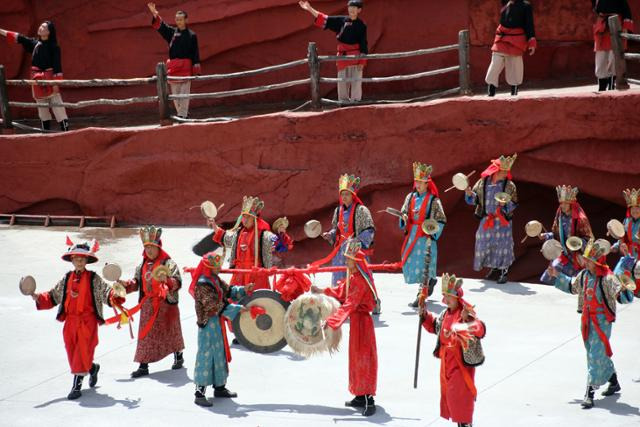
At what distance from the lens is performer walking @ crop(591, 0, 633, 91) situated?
1536 centimetres

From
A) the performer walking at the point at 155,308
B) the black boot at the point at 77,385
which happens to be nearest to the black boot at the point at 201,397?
the performer walking at the point at 155,308

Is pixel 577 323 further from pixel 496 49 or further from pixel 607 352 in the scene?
pixel 496 49

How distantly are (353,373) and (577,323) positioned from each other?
11.9ft

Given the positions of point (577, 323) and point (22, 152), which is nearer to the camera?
point (577, 323)

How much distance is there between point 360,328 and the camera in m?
9.41

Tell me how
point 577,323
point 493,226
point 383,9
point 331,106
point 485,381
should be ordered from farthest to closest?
1. point 383,9
2. point 331,106
3. point 493,226
4. point 577,323
5. point 485,381

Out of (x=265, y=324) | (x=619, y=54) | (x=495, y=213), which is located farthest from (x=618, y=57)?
(x=265, y=324)

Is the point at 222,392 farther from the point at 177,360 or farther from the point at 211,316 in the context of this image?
the point at 177,360

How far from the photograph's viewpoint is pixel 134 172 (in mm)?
17672

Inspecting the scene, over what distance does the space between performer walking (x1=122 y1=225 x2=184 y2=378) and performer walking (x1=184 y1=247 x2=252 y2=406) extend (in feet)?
2.47

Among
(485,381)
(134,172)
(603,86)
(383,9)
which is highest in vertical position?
(383,9)

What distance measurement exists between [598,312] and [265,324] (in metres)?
2.92

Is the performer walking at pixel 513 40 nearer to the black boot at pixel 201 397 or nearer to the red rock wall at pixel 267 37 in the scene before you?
the red rock wall at pixel 267 37

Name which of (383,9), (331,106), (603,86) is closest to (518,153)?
(603,86)
